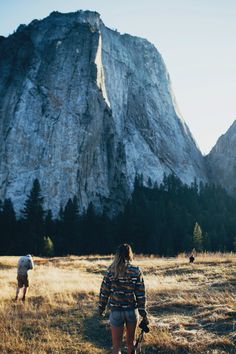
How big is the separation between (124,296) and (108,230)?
210ft

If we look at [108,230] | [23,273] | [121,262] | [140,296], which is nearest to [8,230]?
[108,230]

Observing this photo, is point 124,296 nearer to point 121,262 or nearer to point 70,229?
point 121,262

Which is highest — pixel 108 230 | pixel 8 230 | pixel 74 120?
pixel 74 120

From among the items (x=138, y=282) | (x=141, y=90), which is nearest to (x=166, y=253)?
(x=138, y=282)

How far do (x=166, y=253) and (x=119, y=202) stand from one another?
1234 inches

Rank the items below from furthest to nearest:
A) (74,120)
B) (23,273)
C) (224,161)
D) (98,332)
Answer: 1. (224,161)
2. (74,120)
3. (23,273)
4. (98,332)

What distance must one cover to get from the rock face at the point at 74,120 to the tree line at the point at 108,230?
16.5 ft

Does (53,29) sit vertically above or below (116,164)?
above

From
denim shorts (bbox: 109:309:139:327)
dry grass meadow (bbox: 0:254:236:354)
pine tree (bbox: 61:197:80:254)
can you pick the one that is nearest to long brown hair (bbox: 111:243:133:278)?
denim shorts (bbox: 109:309:139:327)

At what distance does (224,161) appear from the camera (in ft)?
479

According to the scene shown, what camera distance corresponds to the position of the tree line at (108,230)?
63.2 meters

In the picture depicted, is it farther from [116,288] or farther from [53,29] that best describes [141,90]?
[116,288]

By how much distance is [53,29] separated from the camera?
98500mm

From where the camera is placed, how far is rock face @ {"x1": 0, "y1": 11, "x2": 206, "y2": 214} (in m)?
80.6
